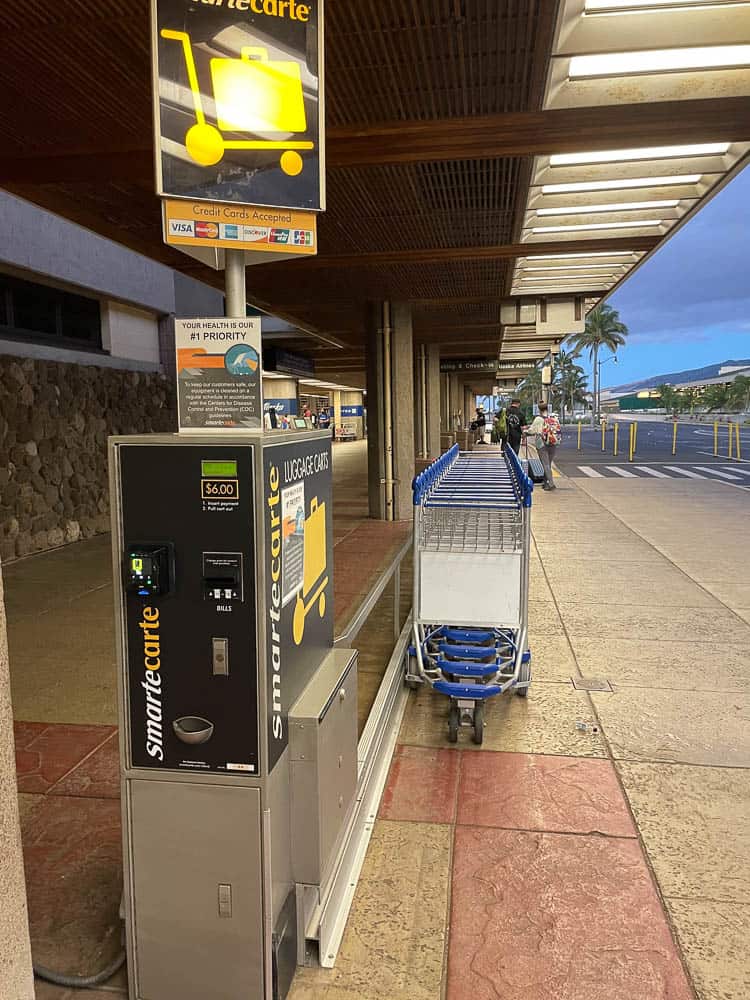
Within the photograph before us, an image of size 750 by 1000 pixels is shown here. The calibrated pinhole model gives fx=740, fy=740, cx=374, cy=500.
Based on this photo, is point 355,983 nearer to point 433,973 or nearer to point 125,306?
point 433,973

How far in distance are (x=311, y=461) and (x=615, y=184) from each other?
5786 millimetres

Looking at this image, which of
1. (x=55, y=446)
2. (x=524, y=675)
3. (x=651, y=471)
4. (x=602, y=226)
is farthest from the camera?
(x=651, y=471)

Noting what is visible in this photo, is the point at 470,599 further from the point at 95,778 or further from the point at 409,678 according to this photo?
the point at 95,778

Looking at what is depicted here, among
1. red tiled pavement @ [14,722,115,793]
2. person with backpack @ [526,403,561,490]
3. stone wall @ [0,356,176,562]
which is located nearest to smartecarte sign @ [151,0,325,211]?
red tiled pavement @ [14,722,115,793]

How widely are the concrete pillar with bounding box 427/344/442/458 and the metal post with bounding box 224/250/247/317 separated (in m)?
20.3

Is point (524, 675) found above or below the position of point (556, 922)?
above

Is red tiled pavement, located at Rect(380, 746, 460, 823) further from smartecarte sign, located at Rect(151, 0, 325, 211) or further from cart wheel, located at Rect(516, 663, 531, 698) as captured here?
smartecarte sign, located at Rect(151, 0, 325, 211)

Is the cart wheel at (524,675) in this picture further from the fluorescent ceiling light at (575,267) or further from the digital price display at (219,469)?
the fluorescent ceiling light at (575,267)

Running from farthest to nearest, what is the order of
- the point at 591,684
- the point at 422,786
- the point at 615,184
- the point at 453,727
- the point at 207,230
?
the point at 615,184
the point at 591,684
the point at 453,727
the point at 422,786
the point at 207,230

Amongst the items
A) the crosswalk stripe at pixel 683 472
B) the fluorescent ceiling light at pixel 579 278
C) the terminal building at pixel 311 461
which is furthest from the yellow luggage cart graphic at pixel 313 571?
the crosswalk stripe at pixel 683 472

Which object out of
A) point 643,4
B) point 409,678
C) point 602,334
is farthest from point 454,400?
point 602,334

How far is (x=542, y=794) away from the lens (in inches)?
148

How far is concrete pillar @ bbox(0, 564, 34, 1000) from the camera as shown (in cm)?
171

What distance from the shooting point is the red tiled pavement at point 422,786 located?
3602mm
